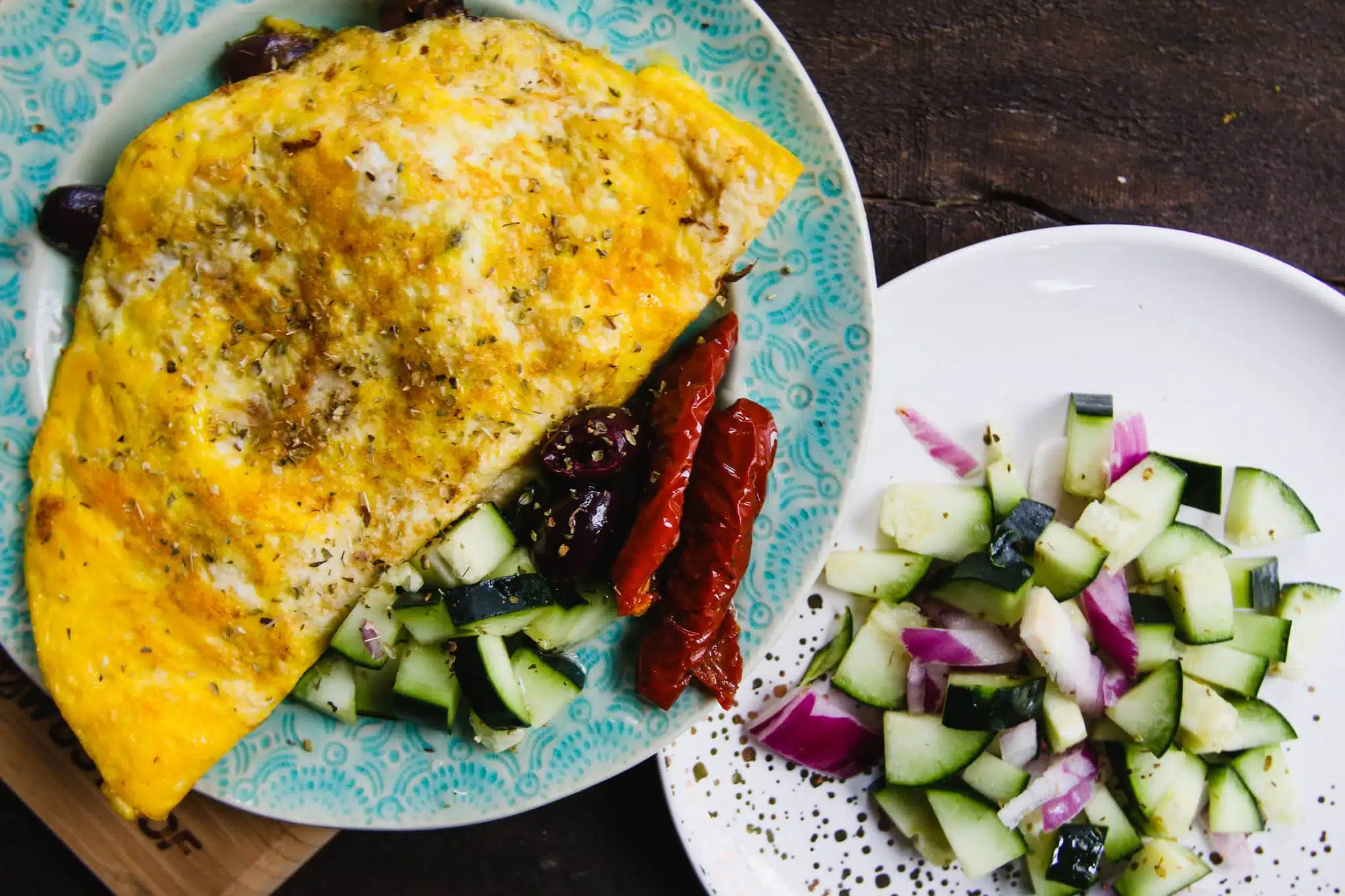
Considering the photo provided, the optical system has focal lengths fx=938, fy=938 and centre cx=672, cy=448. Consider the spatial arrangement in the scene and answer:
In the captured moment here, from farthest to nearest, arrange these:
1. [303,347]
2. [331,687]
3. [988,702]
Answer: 1. [988,702]
2. [331,687]
3. [303,347]

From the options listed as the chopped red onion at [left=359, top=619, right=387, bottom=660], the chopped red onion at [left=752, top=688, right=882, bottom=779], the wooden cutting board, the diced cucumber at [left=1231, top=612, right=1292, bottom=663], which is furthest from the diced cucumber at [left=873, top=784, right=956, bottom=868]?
the wooden cutting board

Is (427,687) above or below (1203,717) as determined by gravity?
above

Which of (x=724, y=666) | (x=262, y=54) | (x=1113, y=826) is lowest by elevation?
(x=1113, y=826)

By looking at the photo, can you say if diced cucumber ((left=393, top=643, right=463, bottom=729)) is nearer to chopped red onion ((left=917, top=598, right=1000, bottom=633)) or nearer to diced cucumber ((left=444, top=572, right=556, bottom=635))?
diced cucumber ((left=444, top=572, right=556, bottom=635))

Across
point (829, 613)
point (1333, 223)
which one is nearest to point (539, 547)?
point (829, 613)

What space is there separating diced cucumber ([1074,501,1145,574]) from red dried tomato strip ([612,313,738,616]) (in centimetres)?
137

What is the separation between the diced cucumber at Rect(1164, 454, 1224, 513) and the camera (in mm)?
3062

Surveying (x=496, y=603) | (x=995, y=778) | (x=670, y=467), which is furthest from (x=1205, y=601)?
(x=496, y=603)

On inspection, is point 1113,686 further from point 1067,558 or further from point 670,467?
point 670,467

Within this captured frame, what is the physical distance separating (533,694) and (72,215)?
1.68 meters

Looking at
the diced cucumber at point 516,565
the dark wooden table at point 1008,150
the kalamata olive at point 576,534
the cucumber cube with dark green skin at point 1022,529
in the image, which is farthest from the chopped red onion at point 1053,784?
the diced cucumber at point 516,565

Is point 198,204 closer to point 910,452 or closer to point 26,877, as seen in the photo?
point 910,452

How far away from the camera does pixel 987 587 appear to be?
2.92m

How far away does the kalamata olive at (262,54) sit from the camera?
2.38 m
